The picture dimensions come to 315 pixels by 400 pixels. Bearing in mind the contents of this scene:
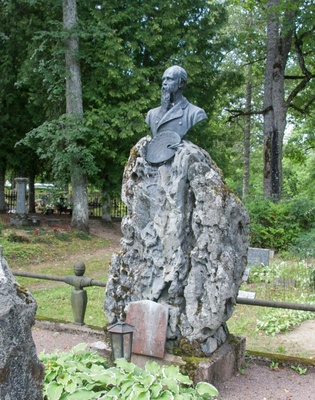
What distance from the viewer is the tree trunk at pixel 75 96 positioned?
19.3 metres

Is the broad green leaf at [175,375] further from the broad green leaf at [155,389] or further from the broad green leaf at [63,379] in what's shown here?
the broad green leaf at [63,379]

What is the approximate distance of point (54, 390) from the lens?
159 inches

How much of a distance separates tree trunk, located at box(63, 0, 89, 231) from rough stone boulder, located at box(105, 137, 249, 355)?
14.0m

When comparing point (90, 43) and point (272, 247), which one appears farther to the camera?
point (90, 43)

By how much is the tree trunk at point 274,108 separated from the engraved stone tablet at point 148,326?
50.2 ft

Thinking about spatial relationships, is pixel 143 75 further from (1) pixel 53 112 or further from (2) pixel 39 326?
(2) pixel 39 326

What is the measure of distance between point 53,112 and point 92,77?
8.03 ft

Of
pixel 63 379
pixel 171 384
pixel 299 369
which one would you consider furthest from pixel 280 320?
pixel 63 379

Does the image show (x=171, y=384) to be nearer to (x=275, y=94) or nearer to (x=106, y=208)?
(x=275, y=94)

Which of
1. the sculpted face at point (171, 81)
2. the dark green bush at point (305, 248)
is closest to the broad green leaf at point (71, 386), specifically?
the sculpted face at point (171, 81)

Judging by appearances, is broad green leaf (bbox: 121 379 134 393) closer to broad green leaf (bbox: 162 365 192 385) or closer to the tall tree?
broad green leaf (bbox: 162 365 192 385)

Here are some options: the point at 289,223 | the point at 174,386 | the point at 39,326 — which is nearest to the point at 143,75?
the point at 289,223

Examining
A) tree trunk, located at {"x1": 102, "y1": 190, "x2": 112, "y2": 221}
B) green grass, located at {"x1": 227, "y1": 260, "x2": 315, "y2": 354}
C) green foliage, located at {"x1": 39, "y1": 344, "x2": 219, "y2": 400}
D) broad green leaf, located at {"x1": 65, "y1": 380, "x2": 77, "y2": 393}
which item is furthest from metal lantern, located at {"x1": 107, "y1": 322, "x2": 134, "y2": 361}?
tree trunk, located at {"x1": 102, "y1": 190, "x2": 112, "y2": 221}

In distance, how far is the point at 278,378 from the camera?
606cm
